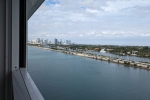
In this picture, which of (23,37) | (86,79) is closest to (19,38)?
(23,37)

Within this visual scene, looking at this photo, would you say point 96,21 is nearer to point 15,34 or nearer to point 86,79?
point 86,79

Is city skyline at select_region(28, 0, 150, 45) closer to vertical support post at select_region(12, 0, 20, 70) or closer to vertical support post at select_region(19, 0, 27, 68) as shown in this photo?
vertical support post at select_region(19, 0, 27, 68)

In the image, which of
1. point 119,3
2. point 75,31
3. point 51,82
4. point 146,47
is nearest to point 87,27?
point 75,31

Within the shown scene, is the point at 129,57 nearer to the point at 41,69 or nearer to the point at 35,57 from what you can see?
the point at 41,69

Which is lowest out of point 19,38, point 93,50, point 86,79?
point 86,79

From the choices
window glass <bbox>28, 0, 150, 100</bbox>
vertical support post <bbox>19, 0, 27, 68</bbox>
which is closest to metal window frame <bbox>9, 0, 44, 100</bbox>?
vertical support post <bbox>19, 0, 27, 68</bbox>

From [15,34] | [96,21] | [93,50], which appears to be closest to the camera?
[93,50]

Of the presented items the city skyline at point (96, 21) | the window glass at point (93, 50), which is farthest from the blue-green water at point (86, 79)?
the city skyline at point (96, 21)
